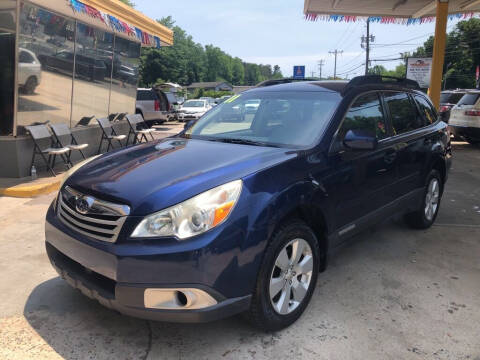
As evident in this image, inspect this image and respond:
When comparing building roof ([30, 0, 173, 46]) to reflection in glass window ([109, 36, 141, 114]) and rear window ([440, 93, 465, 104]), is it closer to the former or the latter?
reflection in glass window ([109, 36, 141, 114])

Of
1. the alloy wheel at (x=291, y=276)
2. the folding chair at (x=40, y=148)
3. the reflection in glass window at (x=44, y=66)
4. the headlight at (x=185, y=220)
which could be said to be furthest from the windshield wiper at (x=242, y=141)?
the reflection in glass window at (x=44, y=66)

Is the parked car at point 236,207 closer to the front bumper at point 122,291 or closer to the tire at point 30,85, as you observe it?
the front bumper at point 122,291

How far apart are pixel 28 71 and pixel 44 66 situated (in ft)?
2.00

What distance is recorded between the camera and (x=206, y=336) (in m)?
2.82

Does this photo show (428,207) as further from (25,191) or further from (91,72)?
(91,72)

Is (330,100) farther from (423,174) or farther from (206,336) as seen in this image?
(206,336)

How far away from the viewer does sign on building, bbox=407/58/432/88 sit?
13867mm

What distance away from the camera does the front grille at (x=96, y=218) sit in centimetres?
247

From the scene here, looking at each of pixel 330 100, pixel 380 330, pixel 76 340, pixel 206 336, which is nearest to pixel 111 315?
pixel 76 340

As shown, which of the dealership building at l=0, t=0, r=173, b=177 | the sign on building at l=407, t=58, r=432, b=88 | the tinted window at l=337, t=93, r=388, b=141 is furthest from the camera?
the sign on building at l=407, t=58, r=432, b=88

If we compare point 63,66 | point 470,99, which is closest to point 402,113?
point 63,66

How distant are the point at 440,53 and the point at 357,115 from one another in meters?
9.11

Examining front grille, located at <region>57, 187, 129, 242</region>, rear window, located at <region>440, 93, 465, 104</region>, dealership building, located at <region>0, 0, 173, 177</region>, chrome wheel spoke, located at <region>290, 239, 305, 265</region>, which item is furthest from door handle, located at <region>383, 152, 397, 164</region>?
rear window, located at <region>440, 93, 465, 104</region>

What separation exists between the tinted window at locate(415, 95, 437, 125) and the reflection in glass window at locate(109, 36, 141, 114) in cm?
828
